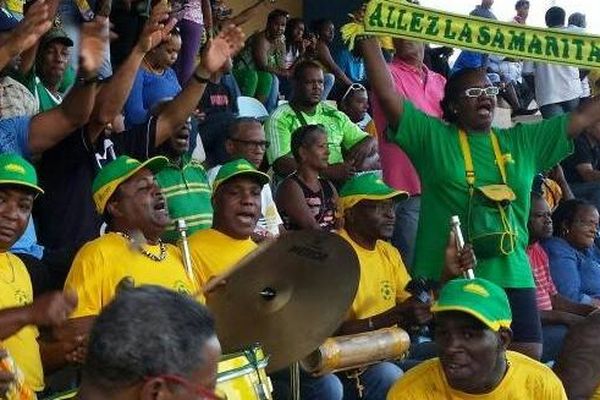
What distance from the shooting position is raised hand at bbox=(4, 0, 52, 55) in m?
5.57

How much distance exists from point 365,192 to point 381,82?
0.81m

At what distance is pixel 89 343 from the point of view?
2564 mm

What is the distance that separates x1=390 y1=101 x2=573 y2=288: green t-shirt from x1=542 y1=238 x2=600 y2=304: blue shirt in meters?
2.45

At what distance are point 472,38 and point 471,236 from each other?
1151mm

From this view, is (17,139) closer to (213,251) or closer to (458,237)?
(213,251)

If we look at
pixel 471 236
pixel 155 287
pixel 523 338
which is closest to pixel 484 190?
pixel 471 236

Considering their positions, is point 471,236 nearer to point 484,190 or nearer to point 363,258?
point 484,190

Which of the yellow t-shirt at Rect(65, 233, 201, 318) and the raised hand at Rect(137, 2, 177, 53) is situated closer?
the yellow t-shirt at Rect(65, 233, 201, 318)

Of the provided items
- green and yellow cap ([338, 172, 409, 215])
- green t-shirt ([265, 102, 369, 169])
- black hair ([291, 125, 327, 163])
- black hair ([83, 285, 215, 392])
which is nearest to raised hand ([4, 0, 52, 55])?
green and yellow cap ([338, 172, 409, 215])

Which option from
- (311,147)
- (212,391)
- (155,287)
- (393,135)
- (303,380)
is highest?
(155,287)

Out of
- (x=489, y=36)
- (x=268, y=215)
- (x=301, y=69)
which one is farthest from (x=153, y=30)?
(x=301, y=69)

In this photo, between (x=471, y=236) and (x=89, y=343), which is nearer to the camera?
(x=89, y=343)

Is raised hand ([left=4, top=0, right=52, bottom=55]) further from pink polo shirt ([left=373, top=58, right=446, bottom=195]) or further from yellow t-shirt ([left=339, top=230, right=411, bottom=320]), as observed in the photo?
pink polo shirt ([left=373, top=58, right=446, bottom=195])

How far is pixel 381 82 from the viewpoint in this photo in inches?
243
